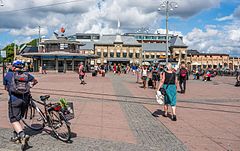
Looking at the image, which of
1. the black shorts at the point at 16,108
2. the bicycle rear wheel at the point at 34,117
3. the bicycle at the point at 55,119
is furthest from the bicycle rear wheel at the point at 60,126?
the black shorts at the point at 16,108

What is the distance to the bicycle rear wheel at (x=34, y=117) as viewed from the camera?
20.8ft

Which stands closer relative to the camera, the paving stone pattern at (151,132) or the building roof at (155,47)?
the paving stone pattern at (151,132)

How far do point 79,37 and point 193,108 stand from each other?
120 metres

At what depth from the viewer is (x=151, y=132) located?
7.08m

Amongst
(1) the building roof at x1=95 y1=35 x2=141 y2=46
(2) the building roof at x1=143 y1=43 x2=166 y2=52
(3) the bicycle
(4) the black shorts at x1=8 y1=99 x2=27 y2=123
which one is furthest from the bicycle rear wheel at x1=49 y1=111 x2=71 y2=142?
(2) the building roof at x1=143 y1=43 x2=166 y2=52

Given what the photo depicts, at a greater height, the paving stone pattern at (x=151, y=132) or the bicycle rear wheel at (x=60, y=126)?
the bicycle rear wheel at (x=60, y=126)

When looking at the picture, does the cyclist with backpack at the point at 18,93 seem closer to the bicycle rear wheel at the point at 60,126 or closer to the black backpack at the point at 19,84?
the black backpack at the point at 19,84

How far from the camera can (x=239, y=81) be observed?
24922 mm

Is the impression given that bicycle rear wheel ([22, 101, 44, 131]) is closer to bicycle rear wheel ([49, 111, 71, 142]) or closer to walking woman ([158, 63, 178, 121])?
bicycle rear wheel ([49, 111, 71, 142])

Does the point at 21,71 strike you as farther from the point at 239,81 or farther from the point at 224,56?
the point at 224,56

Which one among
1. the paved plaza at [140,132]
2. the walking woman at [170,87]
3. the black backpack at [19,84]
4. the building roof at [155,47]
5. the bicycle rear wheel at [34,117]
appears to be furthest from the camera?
the building roof at [155,47]

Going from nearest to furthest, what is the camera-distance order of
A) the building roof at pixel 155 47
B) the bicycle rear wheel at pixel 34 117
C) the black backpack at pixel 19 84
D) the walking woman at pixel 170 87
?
the black backpack at pixel 19 84 → the bicycle rear wheel at pixel 34 117 → the walking woman at pixel 170 87 → the building roof at pixel 155 47

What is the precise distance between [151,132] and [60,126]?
2276 mm

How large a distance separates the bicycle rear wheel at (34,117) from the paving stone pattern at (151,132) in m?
2.28
